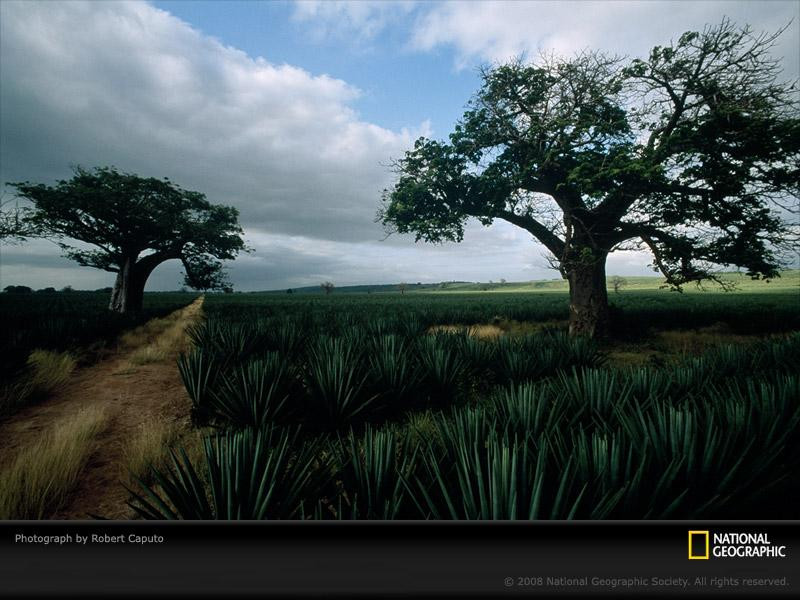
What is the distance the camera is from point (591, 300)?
12.0 metres

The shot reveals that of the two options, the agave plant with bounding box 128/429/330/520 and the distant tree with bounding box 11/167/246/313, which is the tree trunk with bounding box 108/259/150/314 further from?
the agave plant with bounding box 128/429/330/520

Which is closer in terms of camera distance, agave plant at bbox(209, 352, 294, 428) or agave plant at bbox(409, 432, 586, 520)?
agave plant at bbox(409, 432, 586, 520)

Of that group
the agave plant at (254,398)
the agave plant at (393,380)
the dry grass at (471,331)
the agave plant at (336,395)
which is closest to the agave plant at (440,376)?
the agave plant at (393,380)

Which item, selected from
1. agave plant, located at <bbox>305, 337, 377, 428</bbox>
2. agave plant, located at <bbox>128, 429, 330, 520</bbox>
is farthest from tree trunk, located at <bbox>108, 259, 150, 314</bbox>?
agave plant, located at <bbox>128, 429, 330, 520</bbox>

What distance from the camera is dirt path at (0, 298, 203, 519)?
104 inches

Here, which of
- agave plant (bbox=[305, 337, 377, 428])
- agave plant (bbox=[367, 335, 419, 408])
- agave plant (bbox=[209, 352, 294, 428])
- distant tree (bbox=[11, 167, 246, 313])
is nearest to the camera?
agave plant (bbox=[209, 352, 294, 428])

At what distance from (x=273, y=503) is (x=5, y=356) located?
7167mm

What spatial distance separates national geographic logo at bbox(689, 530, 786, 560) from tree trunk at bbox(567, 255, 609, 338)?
1196 cm

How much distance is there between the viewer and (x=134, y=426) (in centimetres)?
423

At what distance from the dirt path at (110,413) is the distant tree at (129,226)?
14.1 m

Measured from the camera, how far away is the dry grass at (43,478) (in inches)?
90.7

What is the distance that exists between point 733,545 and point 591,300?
12.5m

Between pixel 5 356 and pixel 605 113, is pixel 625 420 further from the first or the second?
pixel 605 113

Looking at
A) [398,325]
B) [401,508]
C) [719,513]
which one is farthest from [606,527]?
[398,325]
